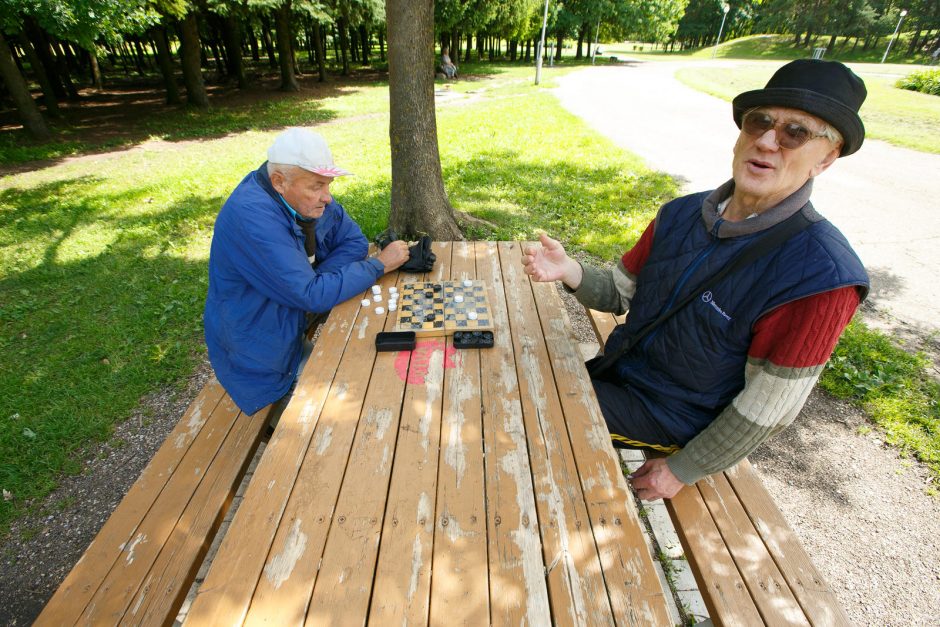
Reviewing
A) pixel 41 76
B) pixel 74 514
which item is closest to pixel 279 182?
pixel 74 514

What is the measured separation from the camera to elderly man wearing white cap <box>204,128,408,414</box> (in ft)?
7.89

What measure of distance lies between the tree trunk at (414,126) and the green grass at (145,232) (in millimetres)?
999

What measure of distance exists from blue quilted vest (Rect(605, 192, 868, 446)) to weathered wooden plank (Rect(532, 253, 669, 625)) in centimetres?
41

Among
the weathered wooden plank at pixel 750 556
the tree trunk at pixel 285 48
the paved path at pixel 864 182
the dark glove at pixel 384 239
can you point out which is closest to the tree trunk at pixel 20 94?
the tree trunk at pixel 285 48

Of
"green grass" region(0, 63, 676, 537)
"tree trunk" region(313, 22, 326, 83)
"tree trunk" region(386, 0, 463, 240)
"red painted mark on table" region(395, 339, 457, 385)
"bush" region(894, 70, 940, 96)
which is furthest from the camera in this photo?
"tree trunk" region(313, 22, 326, 83)

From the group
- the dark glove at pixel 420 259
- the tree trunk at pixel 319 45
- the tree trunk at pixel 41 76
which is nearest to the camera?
the dark glove at pixel 420 259

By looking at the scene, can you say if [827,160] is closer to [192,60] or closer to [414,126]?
[414,126]

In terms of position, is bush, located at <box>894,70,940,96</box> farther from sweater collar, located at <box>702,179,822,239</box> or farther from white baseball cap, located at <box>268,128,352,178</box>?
white baseball cap, located at <box>268,128,352,178</box>

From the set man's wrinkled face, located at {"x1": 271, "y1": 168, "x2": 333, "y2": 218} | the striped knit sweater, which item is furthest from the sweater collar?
man's wrinkled face, located at {"x1": 271, "y1": 168, "x2": 333, "y2": 218}

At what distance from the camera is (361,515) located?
1507 millimetres

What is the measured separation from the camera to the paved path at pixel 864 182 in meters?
5.06

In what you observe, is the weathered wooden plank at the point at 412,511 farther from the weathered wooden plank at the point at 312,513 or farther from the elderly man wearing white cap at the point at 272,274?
the elderly man wearing white cap at the point at 272,274

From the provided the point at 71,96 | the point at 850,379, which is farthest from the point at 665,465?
the point at 71,96

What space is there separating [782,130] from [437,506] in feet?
6.22
